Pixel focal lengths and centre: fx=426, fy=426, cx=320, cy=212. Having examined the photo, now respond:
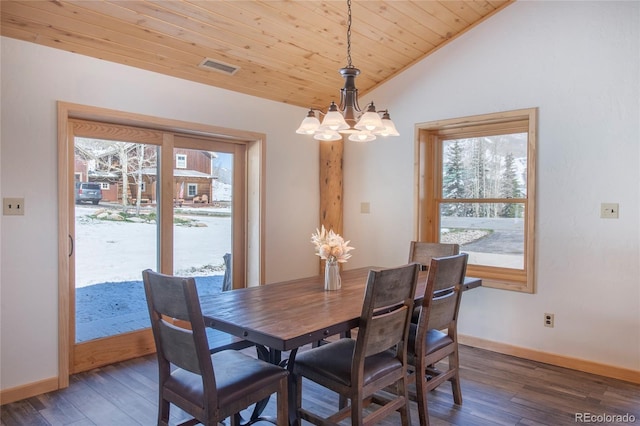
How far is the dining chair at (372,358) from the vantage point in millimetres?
1961

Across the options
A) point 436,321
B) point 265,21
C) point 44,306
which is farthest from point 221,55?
point 436,321

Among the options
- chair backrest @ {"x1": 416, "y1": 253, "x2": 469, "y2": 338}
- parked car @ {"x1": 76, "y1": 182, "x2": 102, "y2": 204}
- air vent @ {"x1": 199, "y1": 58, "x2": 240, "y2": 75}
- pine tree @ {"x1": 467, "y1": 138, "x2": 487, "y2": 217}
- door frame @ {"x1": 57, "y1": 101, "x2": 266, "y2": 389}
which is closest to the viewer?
chair backrest @ {"x1": 416, "y1": 253, "x2": 469, "y2": 338}

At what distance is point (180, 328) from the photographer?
5.95 ft

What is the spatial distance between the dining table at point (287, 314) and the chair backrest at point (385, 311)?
0.09m

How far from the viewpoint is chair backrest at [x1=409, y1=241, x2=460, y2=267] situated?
3.29m

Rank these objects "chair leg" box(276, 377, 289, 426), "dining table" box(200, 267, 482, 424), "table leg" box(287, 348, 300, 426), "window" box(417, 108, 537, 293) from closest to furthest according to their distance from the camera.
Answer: "dining table" box(200, 267, 482, 424) → "chair leg" box(276, 377, 289, 426) → "table leg" box(287, 348, 300, 426) → "window" box(417, 108, 537, 293)

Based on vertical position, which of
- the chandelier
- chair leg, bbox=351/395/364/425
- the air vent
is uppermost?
the air vent

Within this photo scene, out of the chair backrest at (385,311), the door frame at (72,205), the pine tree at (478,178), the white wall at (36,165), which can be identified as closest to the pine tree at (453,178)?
the pine tree at (478,178)

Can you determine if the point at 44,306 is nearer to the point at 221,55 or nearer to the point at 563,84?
the point at 221,55

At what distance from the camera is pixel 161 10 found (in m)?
2.71

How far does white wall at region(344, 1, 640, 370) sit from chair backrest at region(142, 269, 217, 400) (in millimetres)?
2846

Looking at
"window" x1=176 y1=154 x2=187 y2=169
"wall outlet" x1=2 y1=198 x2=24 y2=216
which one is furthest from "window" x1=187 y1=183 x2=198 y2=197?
"wall outlet" x1=2 y1=198 x2=24 y2=216

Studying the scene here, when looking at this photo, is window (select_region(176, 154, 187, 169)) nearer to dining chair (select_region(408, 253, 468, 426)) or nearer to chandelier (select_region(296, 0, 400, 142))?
chandelier (select_region(296, 0, 400, 142))

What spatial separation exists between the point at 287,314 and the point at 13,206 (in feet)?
6.48
